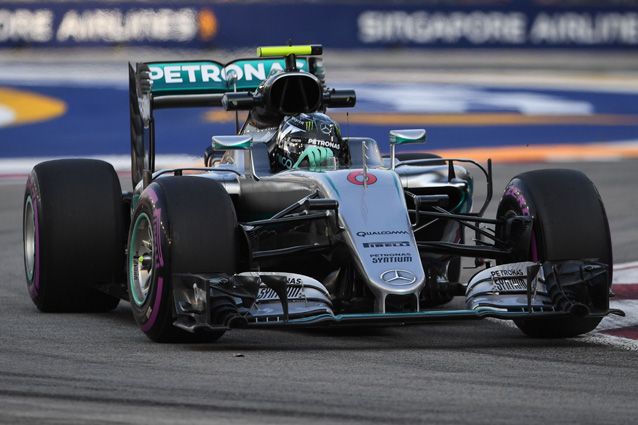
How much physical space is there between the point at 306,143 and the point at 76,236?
1.59m

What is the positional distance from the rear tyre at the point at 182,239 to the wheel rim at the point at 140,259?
0.22 m

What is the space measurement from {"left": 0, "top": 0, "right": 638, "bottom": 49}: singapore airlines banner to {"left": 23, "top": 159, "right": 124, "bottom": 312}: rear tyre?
48.1ft

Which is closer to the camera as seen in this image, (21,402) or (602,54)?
(21,402)

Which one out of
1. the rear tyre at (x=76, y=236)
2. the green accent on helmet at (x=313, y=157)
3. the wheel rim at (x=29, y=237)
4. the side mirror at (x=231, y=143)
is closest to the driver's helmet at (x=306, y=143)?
the green accent on helmet at (x=313, y=157)

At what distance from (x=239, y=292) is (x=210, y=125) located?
50.6 ft

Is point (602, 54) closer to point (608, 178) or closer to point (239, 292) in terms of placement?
point (608, 178)

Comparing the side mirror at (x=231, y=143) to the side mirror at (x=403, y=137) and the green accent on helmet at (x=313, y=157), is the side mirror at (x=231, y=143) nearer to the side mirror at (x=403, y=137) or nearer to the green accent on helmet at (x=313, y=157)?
the green accent on helmet at (x=313, y=157)

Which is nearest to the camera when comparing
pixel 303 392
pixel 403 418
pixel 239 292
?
pixel 403 418

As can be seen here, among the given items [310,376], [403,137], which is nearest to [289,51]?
[403,137]

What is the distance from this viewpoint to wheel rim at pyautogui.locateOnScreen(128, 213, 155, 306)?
8891mm

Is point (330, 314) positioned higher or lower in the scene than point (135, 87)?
lower

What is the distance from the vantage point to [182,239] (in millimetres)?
8234

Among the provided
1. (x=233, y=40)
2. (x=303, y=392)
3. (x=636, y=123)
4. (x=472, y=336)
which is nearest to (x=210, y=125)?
(x=233, y=40)

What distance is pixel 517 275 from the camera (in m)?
8.71
